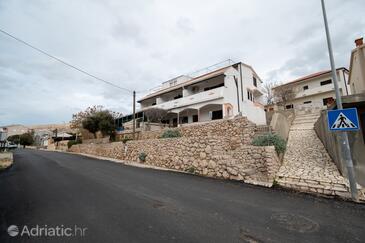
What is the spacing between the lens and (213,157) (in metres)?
9.80

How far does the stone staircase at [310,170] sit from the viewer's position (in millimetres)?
6098

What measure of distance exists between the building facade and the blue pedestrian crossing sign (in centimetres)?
2229

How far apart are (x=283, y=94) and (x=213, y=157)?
82.5 ft

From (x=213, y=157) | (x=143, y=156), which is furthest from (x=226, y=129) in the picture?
(x=143, y=156)

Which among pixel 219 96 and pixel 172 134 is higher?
pixel 219 96

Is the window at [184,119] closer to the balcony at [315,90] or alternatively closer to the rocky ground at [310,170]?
the rocky ground at [310,170]

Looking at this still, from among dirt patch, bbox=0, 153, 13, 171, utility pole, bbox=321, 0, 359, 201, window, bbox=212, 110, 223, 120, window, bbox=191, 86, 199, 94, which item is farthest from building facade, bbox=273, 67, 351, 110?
dirt patch, bbox=0, 153, 13, 171

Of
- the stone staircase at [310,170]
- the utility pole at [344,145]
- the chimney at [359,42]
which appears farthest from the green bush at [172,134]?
the chimney at [359,42]

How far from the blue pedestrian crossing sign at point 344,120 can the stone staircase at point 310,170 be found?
80.0 inches

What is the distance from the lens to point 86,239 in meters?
3.18

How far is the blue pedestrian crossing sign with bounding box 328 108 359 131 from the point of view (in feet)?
18.0

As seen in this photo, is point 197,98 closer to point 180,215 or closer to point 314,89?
point 180,215

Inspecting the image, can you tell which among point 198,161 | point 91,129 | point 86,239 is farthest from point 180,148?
point 91,129

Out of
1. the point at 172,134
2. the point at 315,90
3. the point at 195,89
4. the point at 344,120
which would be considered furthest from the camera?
the point at 315,90
